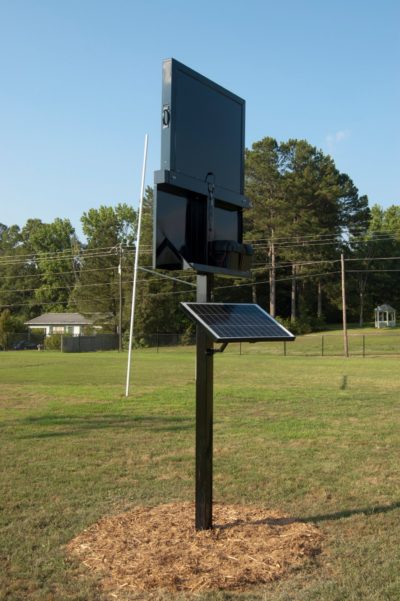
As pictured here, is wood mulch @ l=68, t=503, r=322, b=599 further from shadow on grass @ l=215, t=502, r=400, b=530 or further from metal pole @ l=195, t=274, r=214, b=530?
metal pole @ l=195, t=274, r=214, b=530

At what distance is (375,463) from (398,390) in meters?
8.57

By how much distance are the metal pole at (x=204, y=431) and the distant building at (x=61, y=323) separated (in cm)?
6686

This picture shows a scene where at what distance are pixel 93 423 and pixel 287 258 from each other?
5425 cm

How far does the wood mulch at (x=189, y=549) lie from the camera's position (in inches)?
149

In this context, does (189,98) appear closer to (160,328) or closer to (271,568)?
(271,568)

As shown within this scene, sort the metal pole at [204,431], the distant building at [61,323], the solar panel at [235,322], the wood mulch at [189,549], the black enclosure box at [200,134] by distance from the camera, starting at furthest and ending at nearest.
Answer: the distant building at [61,323] → the metal pole at [204,431] → the black enclosure box at [200,134] → the solar panel at [235,322] → the wood mulch at [189,549]

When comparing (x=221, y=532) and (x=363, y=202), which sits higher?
(x=363, y=202)

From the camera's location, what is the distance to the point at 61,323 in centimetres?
7262

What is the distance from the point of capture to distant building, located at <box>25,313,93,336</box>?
7160cm

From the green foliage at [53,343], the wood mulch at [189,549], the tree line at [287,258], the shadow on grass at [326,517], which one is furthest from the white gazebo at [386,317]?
the wood mulch at [189,549]

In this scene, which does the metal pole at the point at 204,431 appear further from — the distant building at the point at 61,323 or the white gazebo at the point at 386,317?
the distant building at the point at 61,323

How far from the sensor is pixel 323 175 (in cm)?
6525

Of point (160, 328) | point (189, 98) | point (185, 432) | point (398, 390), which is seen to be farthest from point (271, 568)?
point (160, 328)

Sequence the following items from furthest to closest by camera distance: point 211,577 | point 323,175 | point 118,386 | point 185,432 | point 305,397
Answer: point 323,175, point 118,386, point 305,397, point 185,432, point 211,577
